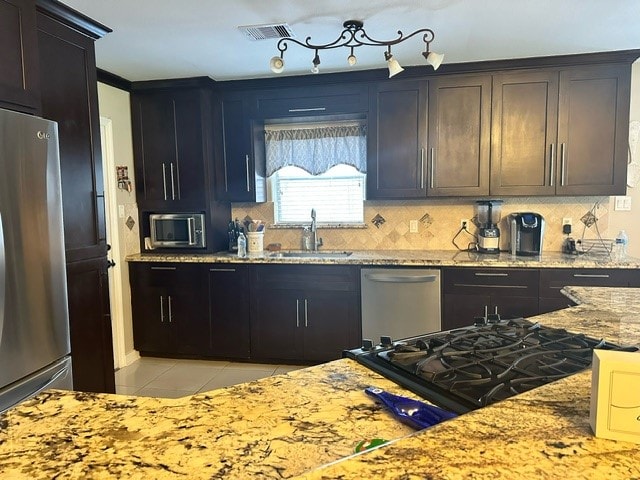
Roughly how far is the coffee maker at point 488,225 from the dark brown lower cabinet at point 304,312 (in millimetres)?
1117

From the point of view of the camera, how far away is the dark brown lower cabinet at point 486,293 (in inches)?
123

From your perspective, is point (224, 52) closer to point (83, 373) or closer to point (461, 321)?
point (83, 373)

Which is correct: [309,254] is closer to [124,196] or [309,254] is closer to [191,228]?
[191,228]

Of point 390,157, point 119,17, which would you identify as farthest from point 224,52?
point 390,157

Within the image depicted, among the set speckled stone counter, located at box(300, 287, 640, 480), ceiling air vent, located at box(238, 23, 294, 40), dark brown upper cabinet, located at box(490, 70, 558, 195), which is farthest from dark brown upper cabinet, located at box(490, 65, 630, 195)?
speckled stone counter, located at box(300, 287, 640, 480)

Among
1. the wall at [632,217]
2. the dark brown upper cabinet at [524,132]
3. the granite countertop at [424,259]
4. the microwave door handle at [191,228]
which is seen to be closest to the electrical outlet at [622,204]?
the wall at [632,217]

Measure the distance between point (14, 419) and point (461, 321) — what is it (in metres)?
2.92

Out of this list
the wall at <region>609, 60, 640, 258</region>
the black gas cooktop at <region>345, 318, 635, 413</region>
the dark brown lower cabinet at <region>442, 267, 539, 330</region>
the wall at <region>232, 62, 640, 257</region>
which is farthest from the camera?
the wall at <region>232, 62, 640, 257</region>

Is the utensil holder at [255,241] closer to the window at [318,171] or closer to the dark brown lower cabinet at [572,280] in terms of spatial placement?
the window at [318,171]

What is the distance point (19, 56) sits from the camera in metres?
1.99

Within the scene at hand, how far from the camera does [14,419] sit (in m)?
0.92

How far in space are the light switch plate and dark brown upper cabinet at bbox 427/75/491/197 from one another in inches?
116

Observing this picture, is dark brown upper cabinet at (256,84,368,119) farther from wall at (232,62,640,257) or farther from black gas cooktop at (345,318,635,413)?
black gas cooktop at (345,318,635,413)

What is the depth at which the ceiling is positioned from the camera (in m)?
2.38
